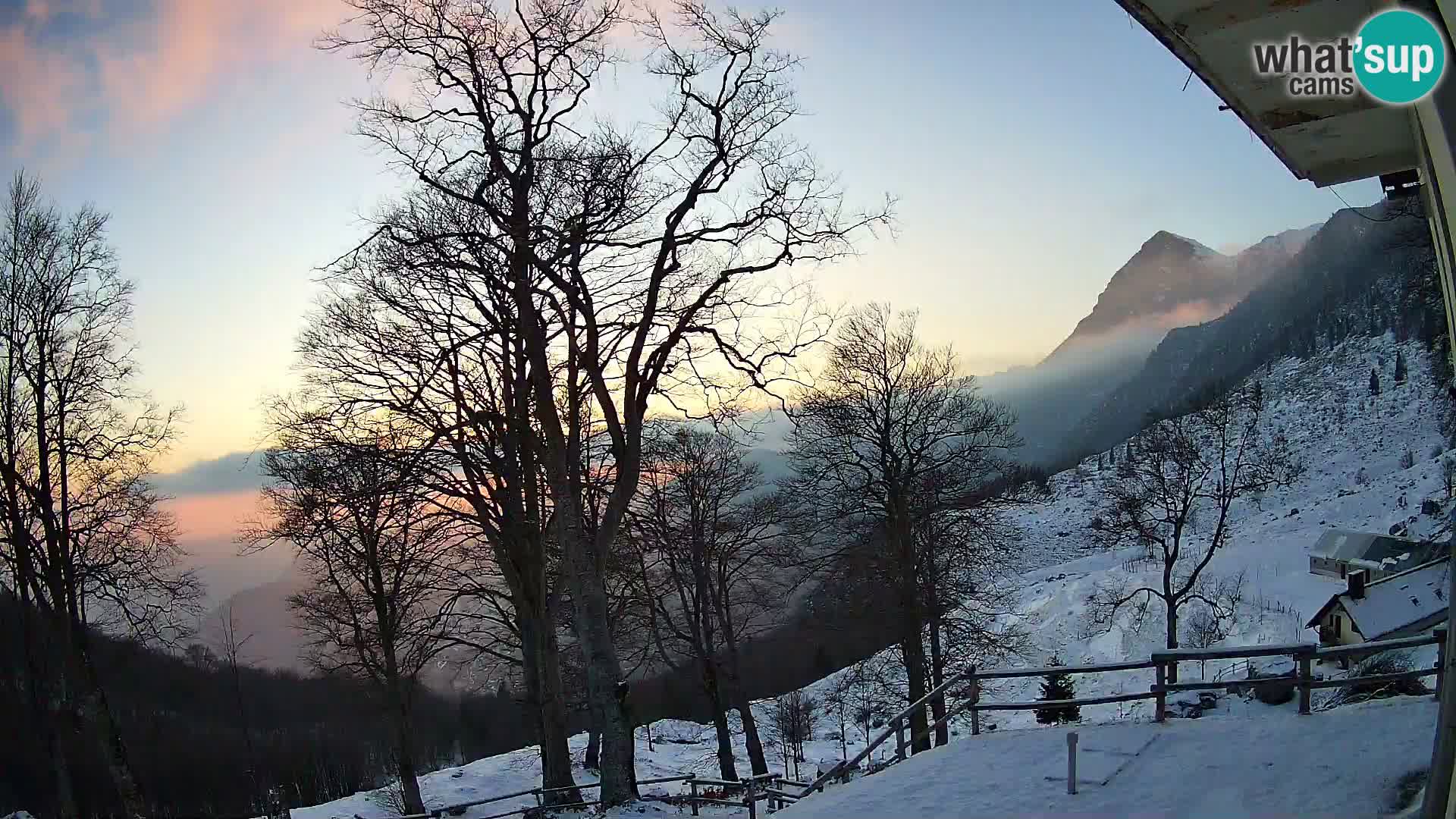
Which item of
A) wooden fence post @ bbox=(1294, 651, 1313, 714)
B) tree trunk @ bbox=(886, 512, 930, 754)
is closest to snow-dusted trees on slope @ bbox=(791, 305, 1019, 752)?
tree trunk @ bbox=(886, 512, 930, 754)

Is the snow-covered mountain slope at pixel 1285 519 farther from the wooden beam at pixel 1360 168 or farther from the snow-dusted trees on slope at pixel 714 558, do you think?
the wooden beam at pixel 1360 168

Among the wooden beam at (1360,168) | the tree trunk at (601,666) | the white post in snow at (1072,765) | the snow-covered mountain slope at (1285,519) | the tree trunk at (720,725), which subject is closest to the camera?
the wooden beam at (1360,168)

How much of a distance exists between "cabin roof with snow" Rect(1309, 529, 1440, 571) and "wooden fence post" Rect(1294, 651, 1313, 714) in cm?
3355

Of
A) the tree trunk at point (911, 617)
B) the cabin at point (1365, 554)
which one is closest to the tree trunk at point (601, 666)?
the tree trunk at point (911, 617)

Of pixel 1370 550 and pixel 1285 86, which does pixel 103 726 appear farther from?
pixel 1370 550

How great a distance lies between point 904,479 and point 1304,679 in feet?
38.4

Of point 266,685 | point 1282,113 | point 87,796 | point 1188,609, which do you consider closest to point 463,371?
point 1282,113

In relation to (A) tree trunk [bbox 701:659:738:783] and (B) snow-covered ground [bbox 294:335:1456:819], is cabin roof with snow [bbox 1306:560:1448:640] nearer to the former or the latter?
(B) snow-covered ground [bbox 294:335:1456:819]

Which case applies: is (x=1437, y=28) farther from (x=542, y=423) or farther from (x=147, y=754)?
(x=147, y=754)

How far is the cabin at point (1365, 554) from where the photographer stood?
138 feet

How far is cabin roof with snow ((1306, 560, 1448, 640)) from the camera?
2869 cm

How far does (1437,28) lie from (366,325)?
16.8 meters

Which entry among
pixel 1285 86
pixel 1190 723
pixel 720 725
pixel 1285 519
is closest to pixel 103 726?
pixel 720 725

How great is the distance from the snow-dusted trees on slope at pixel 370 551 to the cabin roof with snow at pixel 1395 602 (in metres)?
29.1
